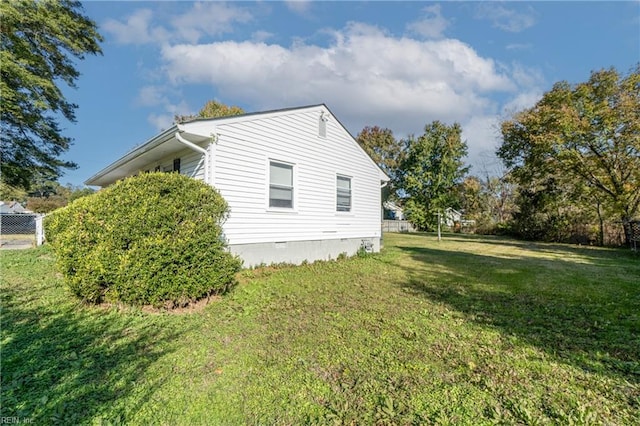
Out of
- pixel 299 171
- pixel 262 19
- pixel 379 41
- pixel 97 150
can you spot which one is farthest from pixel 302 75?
pixel 97 150

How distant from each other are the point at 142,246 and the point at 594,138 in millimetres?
20307

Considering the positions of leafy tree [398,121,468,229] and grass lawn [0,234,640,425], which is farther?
leafy tree [398,121,468,229]

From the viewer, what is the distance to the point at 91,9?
1440cm

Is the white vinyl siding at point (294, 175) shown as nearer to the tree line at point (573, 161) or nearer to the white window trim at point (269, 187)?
the white window trim at point (269, 187)

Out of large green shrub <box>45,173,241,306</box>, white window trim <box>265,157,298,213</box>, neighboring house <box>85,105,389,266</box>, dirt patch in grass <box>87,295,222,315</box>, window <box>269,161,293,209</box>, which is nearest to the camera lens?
large green shrub <box>45,173,241,306</box>

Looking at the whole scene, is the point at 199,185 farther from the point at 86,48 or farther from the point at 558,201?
the point at 558,201

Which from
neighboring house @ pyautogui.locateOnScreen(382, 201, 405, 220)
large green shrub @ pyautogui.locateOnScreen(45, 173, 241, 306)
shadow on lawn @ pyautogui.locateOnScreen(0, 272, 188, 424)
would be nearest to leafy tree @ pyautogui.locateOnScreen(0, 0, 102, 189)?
large green shrub @ pyautogui.locateOnScreen(45, 173, 241, 306)

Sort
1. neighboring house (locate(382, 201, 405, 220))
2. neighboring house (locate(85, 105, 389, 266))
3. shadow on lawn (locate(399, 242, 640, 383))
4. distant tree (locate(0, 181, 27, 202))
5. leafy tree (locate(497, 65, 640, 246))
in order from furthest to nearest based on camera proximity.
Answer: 1. neighboring house (locate(382, 201, 405, 220))
2. distant tree (locate(0, 181, 27, 202))
3. leafy tree (locate(497, 65, 640, 246))
4. neighboring house (locate(85, 105, 389, 266))
5. shadow on lawn (locate(399, 242, 640, 383))

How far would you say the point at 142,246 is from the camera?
4180 mm

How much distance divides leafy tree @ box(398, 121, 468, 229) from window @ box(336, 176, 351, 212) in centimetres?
1421

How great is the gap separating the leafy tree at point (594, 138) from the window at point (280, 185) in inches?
595

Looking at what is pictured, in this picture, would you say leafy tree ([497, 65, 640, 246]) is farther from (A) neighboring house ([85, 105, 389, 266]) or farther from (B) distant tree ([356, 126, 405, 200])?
(B) distant tree ([356, 126, 405, 200])

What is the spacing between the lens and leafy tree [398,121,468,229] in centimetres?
2450

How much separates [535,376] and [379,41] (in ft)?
42.4
